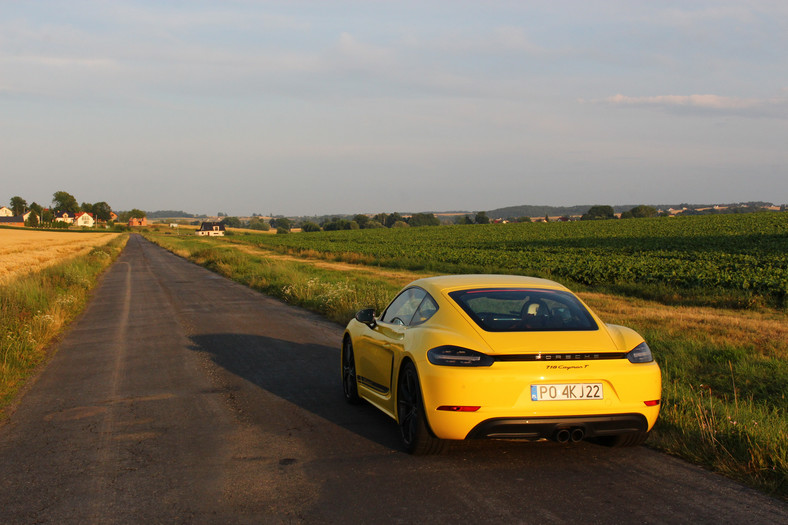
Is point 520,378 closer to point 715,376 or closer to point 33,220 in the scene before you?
point 715,376

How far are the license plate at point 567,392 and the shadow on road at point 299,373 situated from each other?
53.5 inches

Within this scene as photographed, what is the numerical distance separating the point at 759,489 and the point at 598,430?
1.06 meters

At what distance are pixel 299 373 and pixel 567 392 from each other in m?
4.72

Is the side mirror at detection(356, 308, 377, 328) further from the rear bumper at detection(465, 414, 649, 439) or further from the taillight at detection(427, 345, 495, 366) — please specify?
the rear bumper at detection(465, 414, 649, 439)

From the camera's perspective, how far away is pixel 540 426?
15.9 feet

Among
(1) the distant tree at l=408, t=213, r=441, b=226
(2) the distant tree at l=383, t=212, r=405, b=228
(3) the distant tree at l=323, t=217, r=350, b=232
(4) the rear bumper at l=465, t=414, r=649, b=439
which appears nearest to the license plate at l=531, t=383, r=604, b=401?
(4) the rear bumper at l=465, t=414, r=649, b=439

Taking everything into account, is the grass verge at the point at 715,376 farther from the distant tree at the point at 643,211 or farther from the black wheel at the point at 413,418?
the distant tree at the point at 643,211

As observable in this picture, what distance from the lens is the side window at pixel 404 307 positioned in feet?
20.7

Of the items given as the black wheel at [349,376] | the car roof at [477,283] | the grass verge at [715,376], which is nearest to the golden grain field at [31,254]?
the black wheel at [349,376]

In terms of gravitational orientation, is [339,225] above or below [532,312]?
below

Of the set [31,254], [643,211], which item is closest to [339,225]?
[643,211]

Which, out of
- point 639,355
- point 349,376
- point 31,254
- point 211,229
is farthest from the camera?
point 211,229

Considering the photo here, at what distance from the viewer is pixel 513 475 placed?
495 cm

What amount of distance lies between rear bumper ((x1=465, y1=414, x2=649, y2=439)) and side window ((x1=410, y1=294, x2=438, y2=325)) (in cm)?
119
